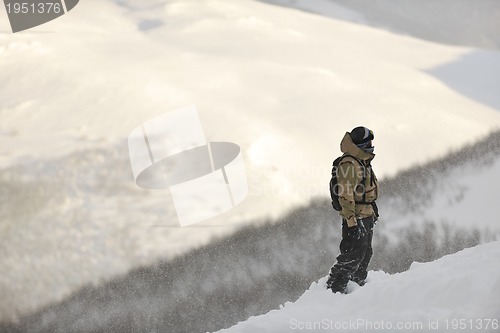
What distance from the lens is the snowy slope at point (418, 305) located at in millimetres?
3291

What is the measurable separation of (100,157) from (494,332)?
407 cm

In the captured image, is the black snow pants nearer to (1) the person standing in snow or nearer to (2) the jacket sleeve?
(1) the person standing in snow

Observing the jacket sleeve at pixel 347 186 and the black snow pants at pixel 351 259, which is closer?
the jacket sleeve at pixel 347 186

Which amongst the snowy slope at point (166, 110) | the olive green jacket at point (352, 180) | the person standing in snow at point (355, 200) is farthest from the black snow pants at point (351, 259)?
the snowy slope at point (166, 110)

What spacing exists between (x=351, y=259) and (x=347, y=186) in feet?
1.93

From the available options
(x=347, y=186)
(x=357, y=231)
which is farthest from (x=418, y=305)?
(x=347, y=186)

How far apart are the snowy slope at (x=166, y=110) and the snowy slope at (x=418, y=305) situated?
178cm

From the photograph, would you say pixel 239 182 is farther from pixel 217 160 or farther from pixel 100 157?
pixel 100 157

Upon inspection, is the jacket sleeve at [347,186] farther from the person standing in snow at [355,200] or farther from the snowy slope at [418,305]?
the snowy slope at [418,305]

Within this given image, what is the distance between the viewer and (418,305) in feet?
11.8

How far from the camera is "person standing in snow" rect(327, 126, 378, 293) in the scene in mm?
4164

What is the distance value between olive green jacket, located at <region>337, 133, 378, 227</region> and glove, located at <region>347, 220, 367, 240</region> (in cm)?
6

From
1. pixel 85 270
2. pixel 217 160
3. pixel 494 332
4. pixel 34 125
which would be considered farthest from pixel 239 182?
pixel 494 332

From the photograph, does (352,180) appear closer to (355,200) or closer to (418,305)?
(355,200)
